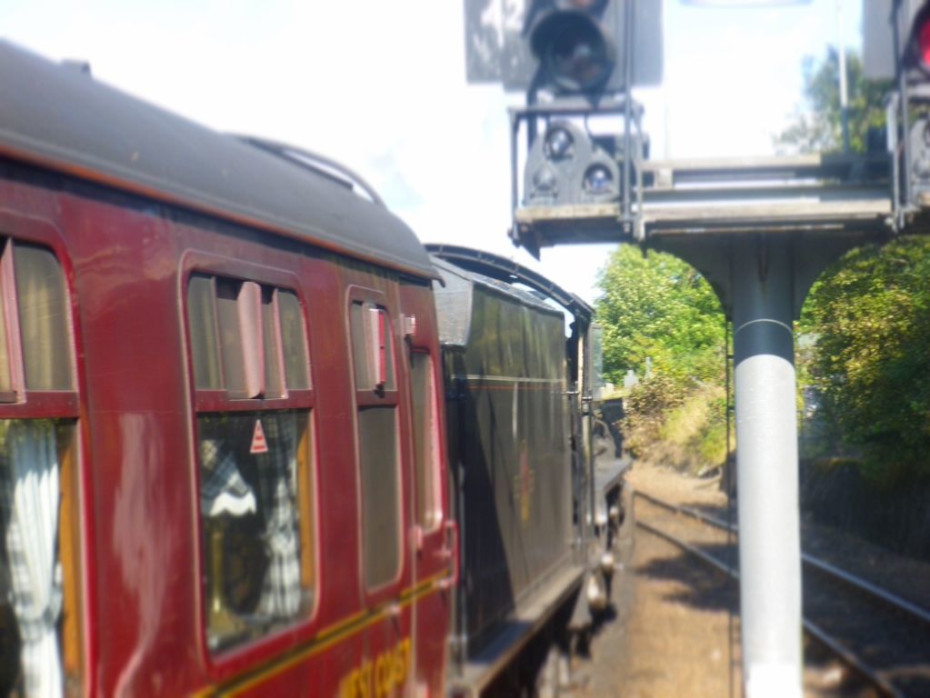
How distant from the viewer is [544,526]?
903 centimetres

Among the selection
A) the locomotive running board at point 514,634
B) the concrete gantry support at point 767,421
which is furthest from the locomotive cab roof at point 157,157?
the locomotive running board at point 514,634

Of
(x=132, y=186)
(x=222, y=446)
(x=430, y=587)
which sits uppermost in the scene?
(x=132, y=186)

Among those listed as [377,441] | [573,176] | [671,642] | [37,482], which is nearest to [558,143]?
[573,176]

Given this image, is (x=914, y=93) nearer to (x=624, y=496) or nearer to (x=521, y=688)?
(x=521, y=688)

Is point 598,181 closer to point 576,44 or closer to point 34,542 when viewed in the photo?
point 576,44

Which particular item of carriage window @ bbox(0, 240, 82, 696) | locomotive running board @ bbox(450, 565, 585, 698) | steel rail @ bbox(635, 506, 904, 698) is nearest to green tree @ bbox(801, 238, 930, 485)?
steel rail @ bbox(635, 506, 904, 698)

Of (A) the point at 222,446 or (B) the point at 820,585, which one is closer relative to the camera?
(A) the point at 222,446

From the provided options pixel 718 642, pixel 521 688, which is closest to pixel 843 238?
pixel 521 688

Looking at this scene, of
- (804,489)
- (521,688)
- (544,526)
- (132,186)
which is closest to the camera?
(132,186)

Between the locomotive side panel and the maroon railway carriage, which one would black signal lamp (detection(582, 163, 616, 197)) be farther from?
the locomotive side panel

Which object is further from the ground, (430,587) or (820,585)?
(430,587)

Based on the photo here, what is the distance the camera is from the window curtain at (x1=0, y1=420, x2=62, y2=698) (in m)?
2.76

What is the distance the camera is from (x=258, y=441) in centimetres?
379

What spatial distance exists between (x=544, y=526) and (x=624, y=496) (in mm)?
6073
